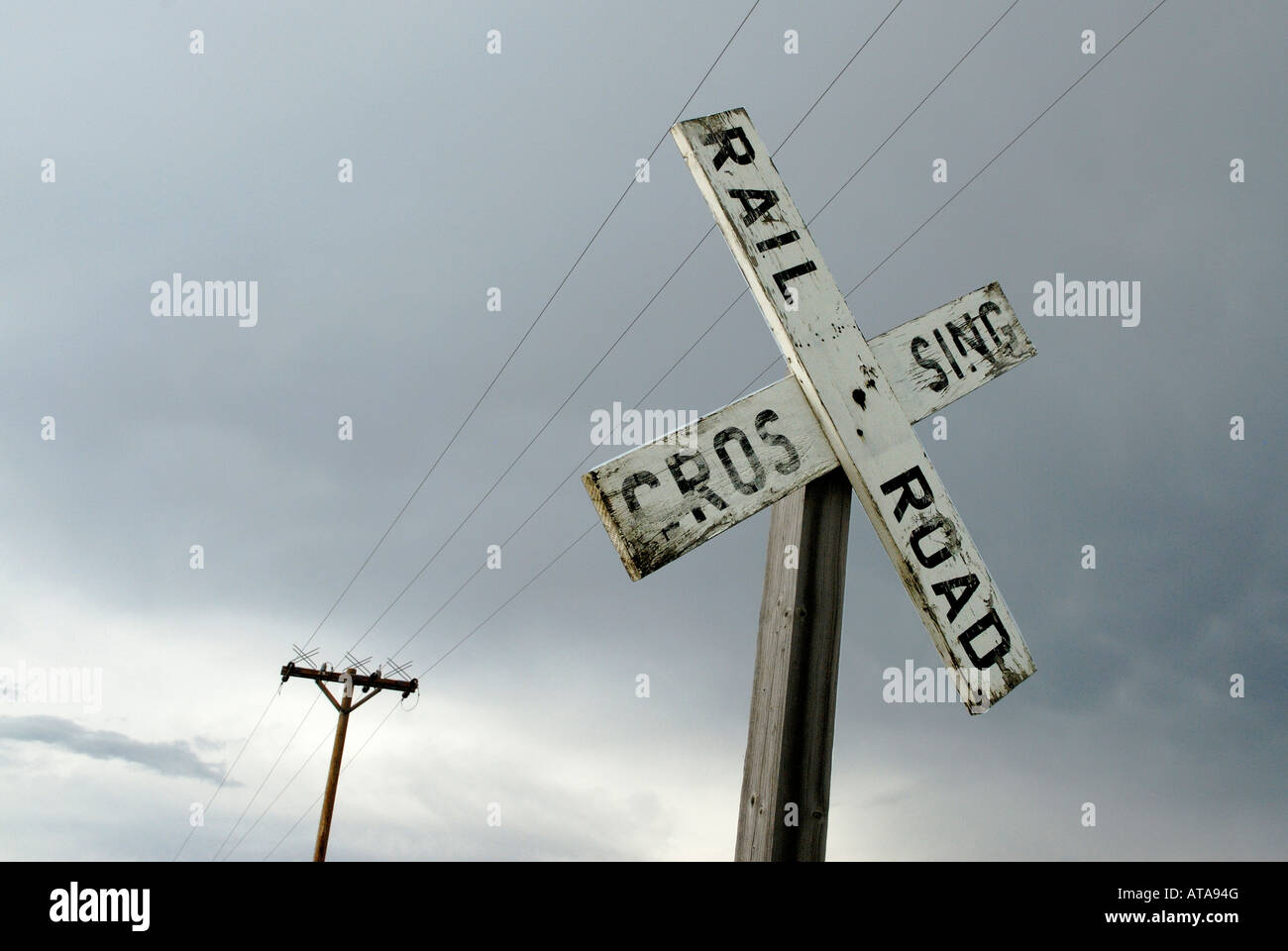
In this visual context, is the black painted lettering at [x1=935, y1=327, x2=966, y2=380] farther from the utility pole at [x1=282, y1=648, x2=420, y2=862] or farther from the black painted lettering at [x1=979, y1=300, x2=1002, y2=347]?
the utility pole at [x1=282, y1=648, x2=420, y2=862]

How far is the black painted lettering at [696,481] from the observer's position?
200 cm

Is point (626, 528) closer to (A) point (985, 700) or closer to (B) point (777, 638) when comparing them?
(B) point (777, 638)

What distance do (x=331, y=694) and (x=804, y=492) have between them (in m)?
15.4

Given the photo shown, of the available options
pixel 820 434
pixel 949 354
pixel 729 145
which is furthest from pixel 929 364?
pixel 729 145

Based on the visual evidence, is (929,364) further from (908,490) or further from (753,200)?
(753,200)

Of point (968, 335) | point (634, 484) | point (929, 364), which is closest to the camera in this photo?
point (634, 484)

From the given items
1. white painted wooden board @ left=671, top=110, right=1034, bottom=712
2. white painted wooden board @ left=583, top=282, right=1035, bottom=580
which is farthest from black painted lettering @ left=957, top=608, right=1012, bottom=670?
white painted wooden board @ left=583, top=282, right=1035, bottom=580

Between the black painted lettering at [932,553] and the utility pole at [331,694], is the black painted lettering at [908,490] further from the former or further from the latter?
the utility pole at [331,694]

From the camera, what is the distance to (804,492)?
7.53 feet

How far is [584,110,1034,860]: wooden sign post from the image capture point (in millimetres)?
2031

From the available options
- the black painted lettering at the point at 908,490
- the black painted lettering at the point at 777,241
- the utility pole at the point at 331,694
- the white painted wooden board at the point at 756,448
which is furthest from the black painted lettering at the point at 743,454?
the utility pole at the point at 331,694

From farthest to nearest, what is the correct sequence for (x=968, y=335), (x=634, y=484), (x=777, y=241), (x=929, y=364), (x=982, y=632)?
1. (x=968, y=335)
2. (x=929, y=364)
3. (x=777, y=241)
4. (x=982, y=632)
5. (x=634, y=484)
